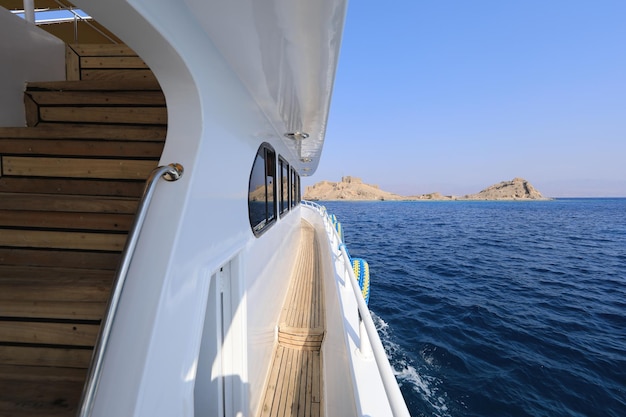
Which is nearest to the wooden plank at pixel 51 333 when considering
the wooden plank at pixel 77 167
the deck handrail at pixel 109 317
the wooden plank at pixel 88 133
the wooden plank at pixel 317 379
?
the deck handrail at pixel 109 317

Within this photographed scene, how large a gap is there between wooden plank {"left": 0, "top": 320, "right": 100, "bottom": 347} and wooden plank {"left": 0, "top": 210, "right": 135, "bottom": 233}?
0.48m

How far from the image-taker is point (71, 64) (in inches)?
93.4

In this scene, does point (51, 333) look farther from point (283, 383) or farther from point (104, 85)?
point (283, 383)

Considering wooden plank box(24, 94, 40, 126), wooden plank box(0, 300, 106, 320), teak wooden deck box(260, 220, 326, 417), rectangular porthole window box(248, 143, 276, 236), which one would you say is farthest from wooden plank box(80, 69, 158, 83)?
teak wooden deck box(260, 220, 326, 417)

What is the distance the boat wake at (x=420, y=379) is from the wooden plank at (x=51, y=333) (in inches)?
184

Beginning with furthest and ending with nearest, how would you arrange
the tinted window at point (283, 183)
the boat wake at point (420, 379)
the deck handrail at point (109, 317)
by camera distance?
the boat wake at point (420, 379) < the tinted window at point (283, 183) < the deck handrail at point (109, 317)

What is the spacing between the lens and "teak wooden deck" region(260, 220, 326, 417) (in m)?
2.32

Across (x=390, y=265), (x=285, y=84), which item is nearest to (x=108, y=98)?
(x=285, y=84)

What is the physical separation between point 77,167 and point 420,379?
571 cm

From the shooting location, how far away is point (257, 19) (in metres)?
1.17

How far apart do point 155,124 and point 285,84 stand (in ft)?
3.04

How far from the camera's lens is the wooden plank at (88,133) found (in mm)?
1717

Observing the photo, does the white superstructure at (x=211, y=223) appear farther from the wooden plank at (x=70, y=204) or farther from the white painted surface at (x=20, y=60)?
the white painted surface at (x=20, y=60)

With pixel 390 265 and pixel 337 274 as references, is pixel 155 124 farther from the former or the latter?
pixel 390 265
